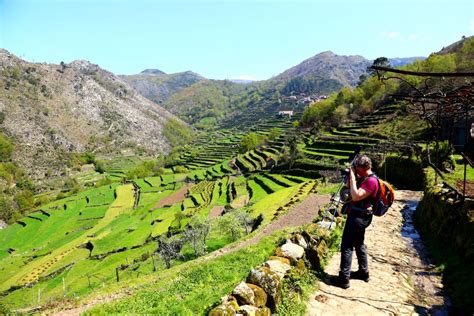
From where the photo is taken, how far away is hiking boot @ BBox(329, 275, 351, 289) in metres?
7.38

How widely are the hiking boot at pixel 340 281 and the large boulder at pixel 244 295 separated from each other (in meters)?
2.61

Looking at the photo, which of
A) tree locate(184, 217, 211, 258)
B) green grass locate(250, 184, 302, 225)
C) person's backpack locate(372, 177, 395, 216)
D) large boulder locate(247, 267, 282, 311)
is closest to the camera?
large boulder locate(247, 267, 282, 311)

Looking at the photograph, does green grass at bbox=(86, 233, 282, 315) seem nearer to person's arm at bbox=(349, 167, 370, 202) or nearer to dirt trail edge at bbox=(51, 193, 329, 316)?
person's arm at bbox=(349, 167, 370, 202)

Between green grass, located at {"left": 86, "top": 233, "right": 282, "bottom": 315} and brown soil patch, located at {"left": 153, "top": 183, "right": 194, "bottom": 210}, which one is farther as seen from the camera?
brown soil patch, located at {"left": 153, "top": 183, "right": 194, "bottom": 210}

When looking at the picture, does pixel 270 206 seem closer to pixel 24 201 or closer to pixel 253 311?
pixel 253 311

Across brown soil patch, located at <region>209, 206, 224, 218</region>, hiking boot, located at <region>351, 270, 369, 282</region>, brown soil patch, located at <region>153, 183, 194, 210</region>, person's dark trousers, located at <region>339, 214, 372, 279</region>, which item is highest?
person's dark trousers, located at <region>339, 214, 372, 279</region>

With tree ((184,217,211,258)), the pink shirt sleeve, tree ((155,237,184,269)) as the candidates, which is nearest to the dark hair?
the pink shirt sleeve

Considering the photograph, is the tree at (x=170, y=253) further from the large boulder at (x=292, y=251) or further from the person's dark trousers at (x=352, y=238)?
the person's dark trousers at (x=352, y=238)

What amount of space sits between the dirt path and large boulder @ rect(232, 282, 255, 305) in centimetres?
153

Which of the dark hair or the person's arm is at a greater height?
the dark hair

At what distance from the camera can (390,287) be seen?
306 inches

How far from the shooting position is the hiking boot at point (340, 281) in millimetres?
7383

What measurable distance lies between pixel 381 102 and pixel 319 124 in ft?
66.7

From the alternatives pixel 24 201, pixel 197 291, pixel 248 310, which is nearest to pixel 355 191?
pixel 248 310
